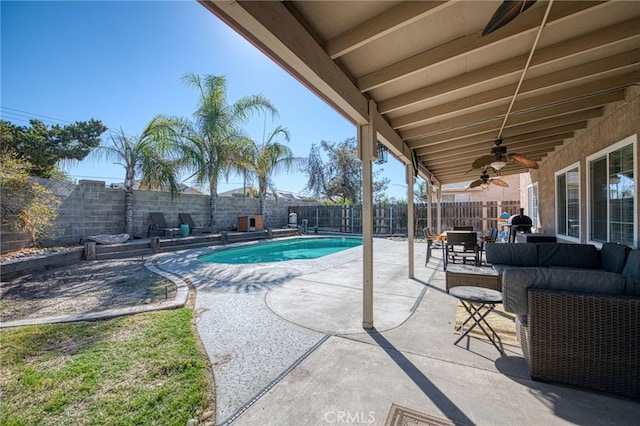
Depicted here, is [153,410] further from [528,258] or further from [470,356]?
[528,258]

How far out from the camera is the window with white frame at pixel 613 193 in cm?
345

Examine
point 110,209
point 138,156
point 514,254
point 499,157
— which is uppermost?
point 138,156

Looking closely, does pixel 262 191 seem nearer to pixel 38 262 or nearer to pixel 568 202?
pixel 38 262

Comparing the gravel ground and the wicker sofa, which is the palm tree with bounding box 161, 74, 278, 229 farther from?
the wicker sofa

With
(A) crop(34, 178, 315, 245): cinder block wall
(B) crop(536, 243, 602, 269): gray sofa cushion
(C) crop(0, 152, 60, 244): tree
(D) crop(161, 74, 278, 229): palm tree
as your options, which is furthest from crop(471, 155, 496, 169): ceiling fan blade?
(A) crop(34, 178, 315, 245): cinder block wall

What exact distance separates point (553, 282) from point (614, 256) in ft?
7.81

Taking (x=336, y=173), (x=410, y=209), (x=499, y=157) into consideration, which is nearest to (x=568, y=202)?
(x=499, y=157)

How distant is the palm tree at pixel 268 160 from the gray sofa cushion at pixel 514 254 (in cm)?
1005

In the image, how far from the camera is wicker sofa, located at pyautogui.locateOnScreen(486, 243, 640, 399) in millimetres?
1889

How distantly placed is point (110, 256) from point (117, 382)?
7.01m

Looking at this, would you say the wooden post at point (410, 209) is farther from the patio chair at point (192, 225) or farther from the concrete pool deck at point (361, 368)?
the patio chair at point (192, 225)

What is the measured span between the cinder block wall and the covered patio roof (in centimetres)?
844

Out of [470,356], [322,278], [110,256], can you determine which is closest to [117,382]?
[470,356]

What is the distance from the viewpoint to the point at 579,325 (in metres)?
1.98
